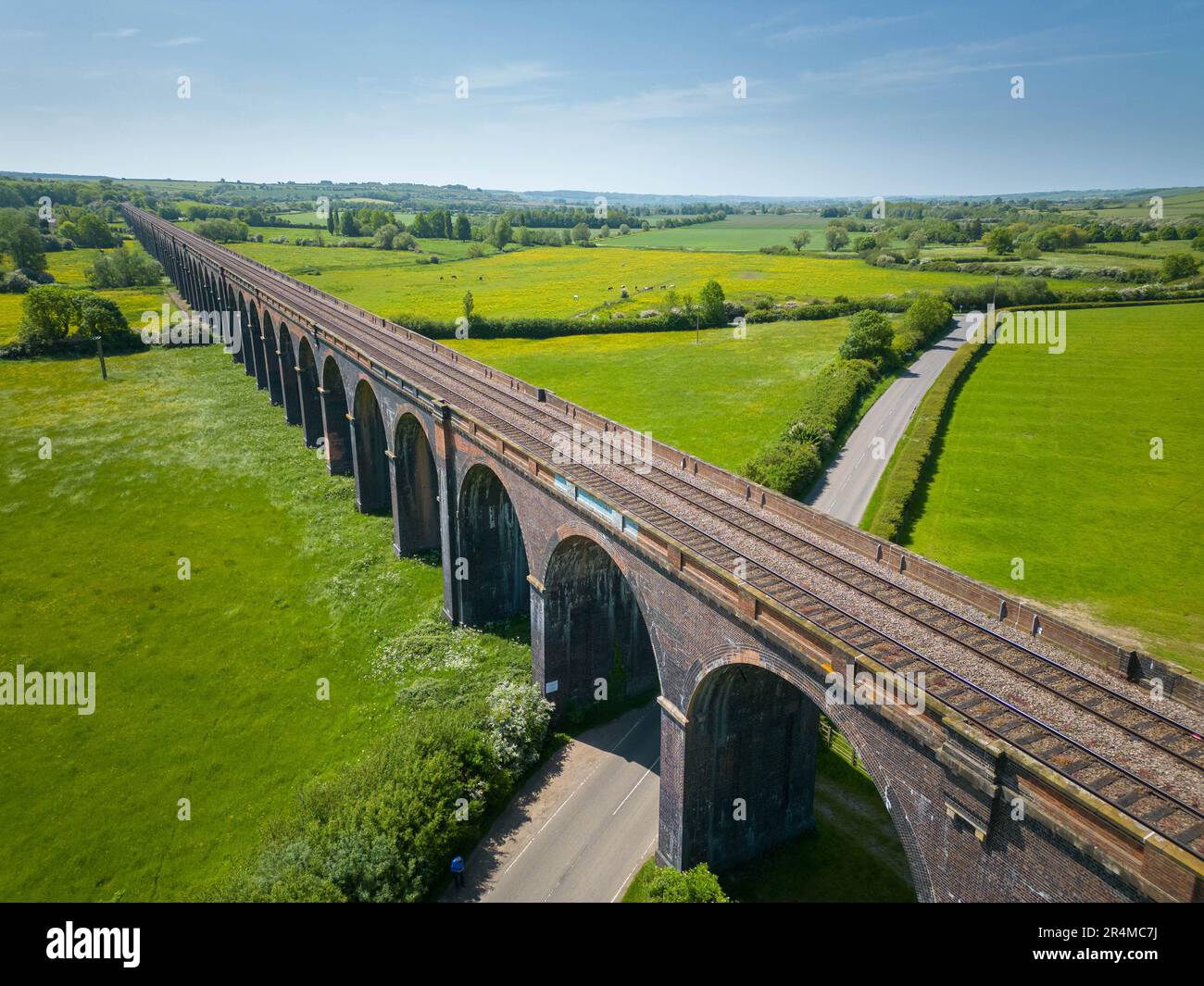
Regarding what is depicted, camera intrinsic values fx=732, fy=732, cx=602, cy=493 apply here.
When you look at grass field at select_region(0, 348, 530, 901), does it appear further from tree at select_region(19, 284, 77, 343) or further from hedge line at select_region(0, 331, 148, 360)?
tree at select_region(19, 284, 77, 343)

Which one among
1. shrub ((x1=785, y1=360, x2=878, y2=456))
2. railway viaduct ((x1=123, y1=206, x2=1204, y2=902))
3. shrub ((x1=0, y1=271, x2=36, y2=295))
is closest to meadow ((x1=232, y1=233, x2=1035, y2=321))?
shrub ((x1=0, y1=271, x2=36, y2=295))

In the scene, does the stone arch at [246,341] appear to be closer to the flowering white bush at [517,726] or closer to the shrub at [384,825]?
the flowering white bush at [517,726]

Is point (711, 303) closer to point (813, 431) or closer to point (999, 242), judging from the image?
point (813, 431)

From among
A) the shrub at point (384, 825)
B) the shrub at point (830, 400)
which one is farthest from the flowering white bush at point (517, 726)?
the shrub at point (830, 400)

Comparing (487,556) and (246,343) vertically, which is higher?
(246,343)

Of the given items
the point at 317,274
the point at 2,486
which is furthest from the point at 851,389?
the point at 317,274

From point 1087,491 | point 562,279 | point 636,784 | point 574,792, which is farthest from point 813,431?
point 562,279
